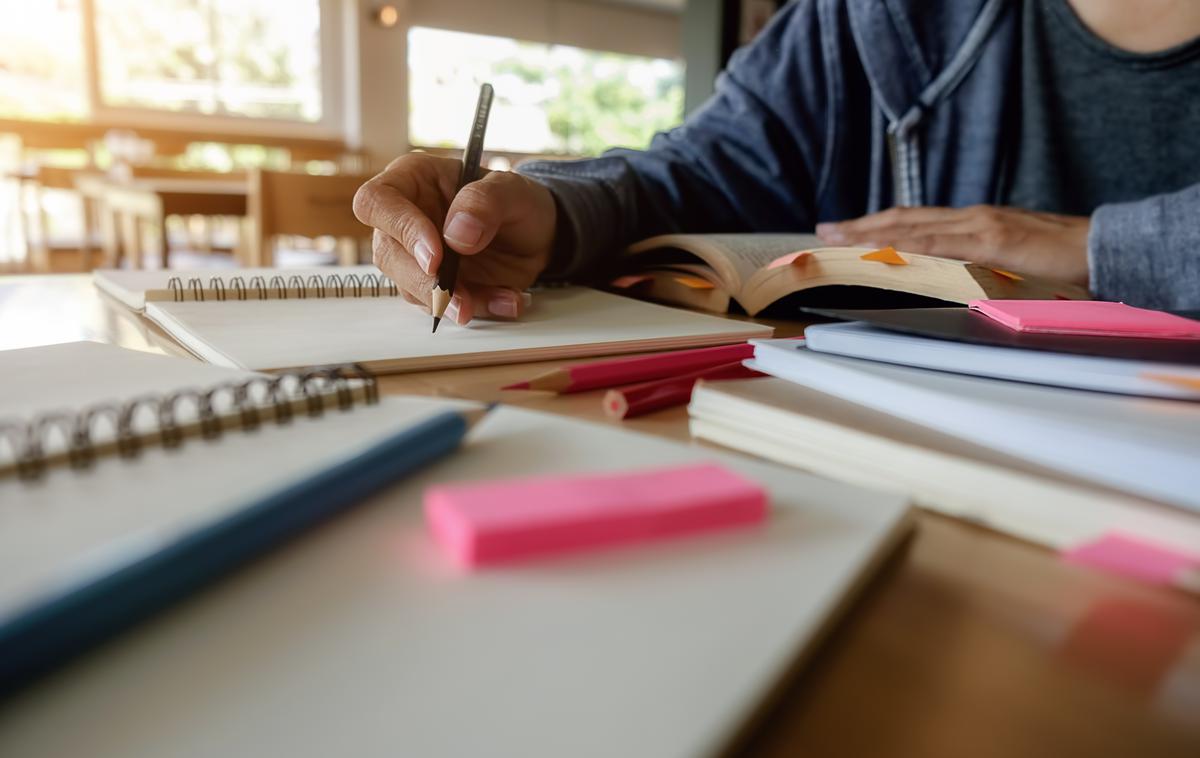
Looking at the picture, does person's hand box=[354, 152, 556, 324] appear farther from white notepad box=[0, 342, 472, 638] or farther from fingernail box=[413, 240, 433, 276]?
white notepad box=[0, 342, 472, 638]

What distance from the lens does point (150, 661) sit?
168mm

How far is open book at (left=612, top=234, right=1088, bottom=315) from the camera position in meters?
0.61

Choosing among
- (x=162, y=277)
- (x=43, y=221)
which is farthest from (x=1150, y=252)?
(x=43, y=221)

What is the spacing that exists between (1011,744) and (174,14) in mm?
6521

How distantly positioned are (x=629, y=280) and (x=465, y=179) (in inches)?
8.3

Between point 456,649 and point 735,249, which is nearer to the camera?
point 456,649

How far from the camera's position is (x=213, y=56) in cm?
568

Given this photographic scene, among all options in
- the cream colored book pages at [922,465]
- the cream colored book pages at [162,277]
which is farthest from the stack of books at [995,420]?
the cream colored book pages at [162,277]

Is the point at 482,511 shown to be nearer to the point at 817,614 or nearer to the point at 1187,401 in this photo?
the point at 817,614

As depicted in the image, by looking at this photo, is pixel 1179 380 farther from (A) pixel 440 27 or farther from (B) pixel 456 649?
(A) pixel 440 27

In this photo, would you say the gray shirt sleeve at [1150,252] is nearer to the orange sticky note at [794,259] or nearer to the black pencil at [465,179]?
the orange sticky note at [794,259]

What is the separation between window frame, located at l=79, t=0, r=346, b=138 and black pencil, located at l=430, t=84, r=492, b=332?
5.75 m

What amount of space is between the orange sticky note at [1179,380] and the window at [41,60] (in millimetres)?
6286

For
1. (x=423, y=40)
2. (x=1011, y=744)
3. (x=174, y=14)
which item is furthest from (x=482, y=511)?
(x=423, y=40)
